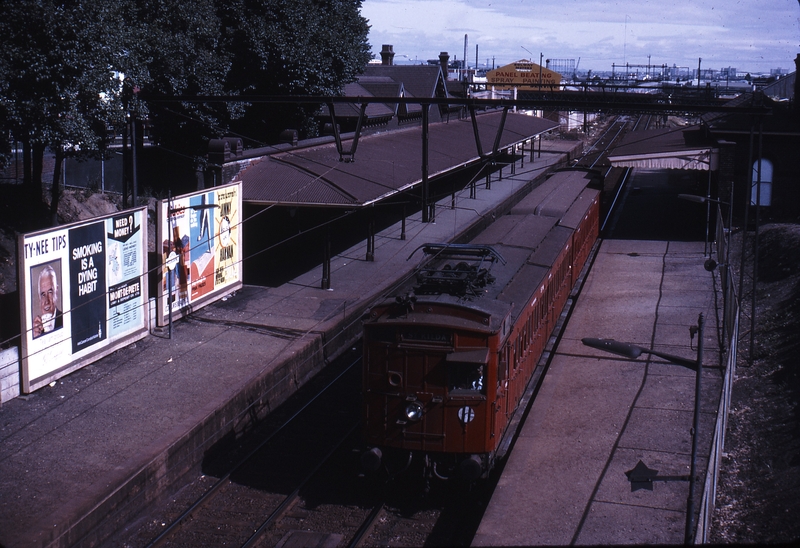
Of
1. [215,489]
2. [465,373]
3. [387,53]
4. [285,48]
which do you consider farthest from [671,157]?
[387,53]

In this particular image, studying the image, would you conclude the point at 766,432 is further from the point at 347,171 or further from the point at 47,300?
the point at 347,171

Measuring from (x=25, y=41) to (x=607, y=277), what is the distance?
1708 cm

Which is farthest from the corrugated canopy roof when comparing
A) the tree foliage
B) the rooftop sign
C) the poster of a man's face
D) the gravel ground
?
the rooftop sign

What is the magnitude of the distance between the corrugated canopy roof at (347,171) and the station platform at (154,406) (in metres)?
2.61

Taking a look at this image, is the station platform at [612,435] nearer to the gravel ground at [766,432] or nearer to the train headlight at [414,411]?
the gravel ground at [766,432]

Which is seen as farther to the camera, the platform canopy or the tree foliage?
the platform canopy

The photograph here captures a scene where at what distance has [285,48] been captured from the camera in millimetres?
26625

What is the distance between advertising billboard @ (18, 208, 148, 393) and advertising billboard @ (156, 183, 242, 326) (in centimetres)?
58

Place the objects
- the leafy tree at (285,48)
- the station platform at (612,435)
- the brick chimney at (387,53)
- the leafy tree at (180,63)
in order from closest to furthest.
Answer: the station platform at (612,435)
the leafy tree at (180,63)
the leafy tree at (285,48)
the brick chimney at (387,53)

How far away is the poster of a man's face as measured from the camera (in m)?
13.0

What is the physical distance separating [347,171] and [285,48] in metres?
7.73

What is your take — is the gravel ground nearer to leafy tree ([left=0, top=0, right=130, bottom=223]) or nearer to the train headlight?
the train headlight

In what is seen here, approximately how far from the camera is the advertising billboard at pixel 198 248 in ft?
54.2

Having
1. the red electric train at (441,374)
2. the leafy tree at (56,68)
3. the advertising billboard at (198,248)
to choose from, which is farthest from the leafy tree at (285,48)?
the red electric train at (441,374)
